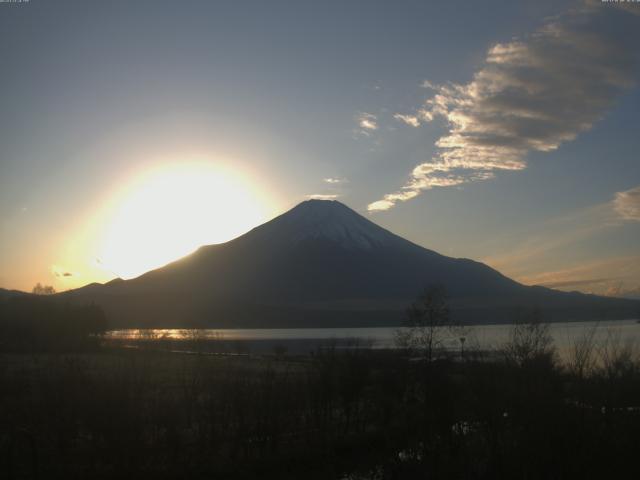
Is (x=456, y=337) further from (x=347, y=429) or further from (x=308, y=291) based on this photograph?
(x=308, y=291)

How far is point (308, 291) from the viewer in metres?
176

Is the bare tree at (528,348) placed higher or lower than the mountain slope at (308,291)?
lower

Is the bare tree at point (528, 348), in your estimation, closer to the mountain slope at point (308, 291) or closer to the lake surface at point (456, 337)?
the lake surface at point (456, 337)

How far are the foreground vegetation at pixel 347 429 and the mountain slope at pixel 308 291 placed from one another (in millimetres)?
107931

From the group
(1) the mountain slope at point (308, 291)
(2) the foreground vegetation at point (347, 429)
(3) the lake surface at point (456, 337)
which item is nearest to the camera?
(2) the foreground vegetation at point (347, 429)

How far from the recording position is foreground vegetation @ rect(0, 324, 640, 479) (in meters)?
10.4

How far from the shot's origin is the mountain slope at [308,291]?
456 ft

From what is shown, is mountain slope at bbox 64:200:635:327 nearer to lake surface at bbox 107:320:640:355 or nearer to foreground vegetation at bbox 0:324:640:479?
lake surface at bbox 107:320:640:355

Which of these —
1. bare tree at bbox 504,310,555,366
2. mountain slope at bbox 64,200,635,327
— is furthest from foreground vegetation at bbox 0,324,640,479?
mountain slope at bbox 64,200,635,327

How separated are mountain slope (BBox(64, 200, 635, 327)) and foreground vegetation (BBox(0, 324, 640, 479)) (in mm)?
107931

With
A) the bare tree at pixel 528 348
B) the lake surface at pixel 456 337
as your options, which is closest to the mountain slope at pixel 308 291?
the lake surface at pixel 456 337

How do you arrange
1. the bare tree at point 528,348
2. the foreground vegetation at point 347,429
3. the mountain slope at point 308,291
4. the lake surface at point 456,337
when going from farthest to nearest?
the mountain slope at point 308,291 < the lake surface at point 456,337 < the bare tree at point 528,348 < the foreground vegetation at point 347,429

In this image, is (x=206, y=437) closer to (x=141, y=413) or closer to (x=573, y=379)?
(x=141, y=413)

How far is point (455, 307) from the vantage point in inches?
6309
